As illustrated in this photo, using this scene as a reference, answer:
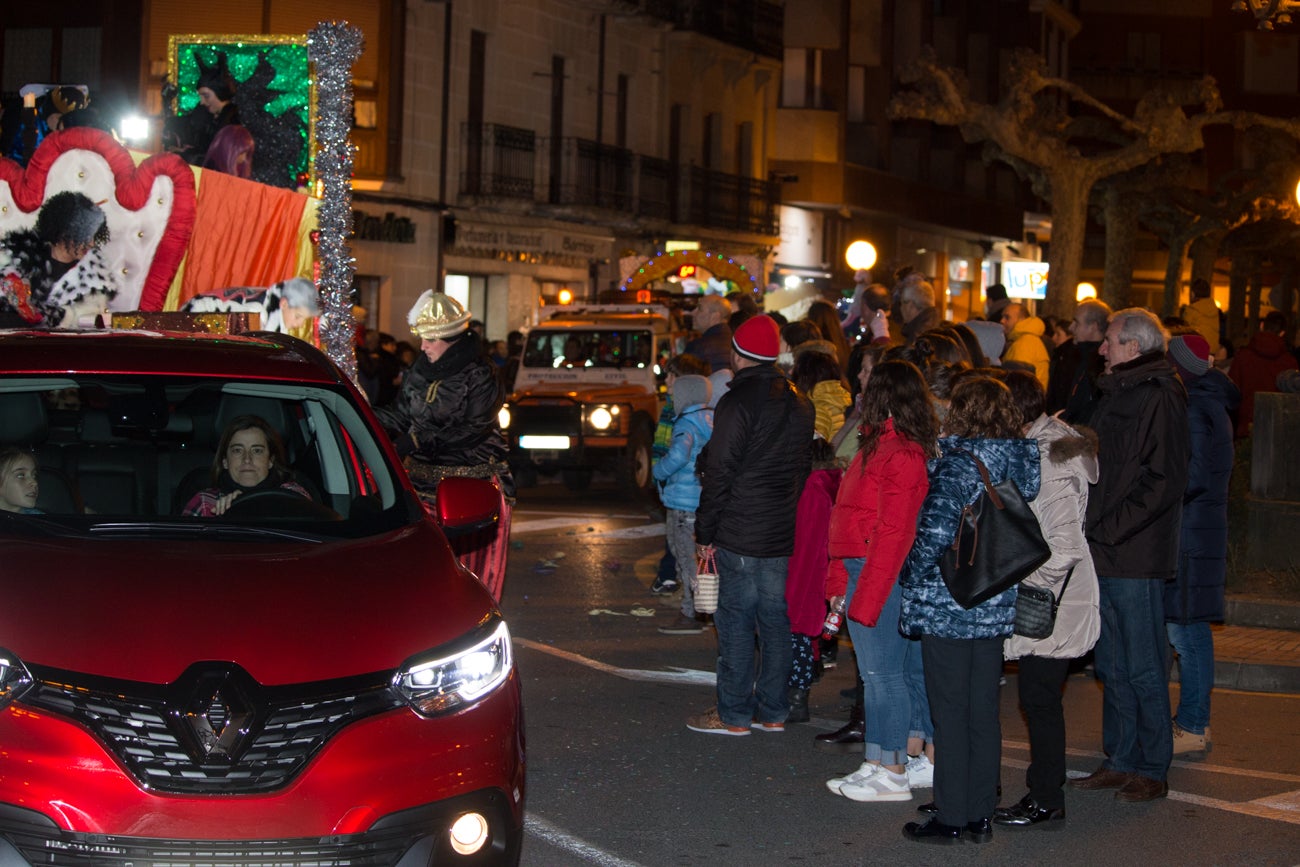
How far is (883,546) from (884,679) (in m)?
0.67

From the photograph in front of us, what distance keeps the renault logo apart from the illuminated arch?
2150 cm

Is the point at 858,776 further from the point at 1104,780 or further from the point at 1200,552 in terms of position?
the point at 1200,552

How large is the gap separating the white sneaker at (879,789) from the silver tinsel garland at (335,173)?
509 centimetres

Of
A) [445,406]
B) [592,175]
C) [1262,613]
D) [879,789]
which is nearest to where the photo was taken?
[879,789]

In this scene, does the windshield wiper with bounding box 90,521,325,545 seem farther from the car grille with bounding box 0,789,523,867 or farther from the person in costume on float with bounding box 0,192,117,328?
the person in costume on float with bounding box 0,192,117,328

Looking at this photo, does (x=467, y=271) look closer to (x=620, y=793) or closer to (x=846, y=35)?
(x=846, y=35)

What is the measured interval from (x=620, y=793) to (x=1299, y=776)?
121 inches

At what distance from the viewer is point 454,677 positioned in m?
4.89

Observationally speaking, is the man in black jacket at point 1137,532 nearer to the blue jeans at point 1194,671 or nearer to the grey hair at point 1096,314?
the blue jeans at point 1194,671

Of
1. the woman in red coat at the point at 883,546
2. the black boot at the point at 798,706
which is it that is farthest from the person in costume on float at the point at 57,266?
the woman in red coat at the point at 883,546

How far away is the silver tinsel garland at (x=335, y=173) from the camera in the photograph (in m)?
11.1

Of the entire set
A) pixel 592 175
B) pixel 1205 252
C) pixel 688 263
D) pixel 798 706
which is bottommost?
pixel 798 706

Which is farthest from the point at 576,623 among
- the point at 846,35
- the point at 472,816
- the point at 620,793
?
the point at 846,35

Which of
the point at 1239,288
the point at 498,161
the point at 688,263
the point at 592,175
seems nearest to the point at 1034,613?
the point at 688,263
